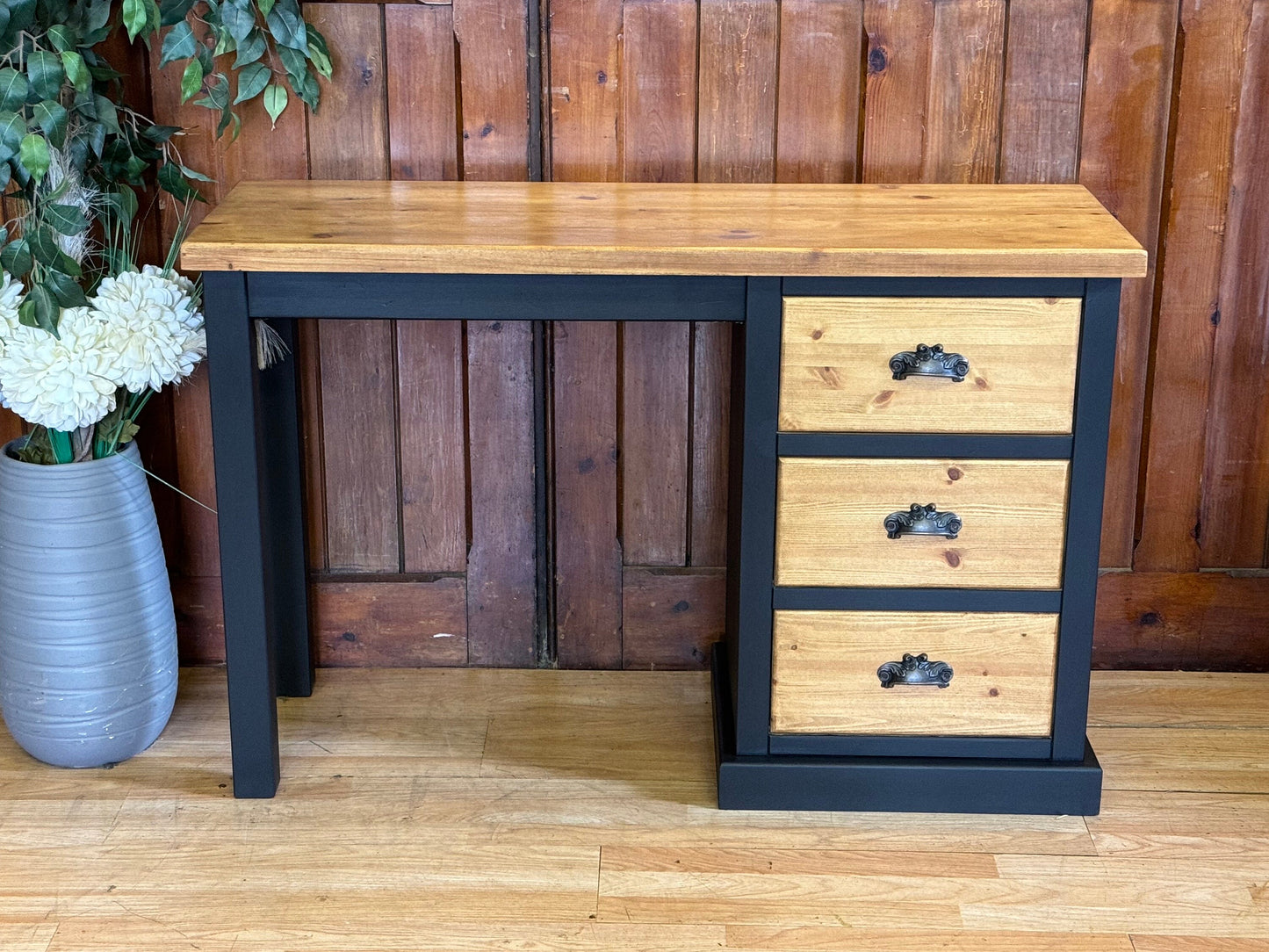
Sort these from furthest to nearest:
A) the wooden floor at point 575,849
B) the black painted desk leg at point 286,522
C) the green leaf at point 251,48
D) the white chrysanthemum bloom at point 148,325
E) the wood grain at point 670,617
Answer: the wood grain at point 670,617 → the black painted desk leg at point 286,522 → the green leaf at point 251,48 → the white chrysanthemum bloom at point 148,325 → the wooden floor at point 575,849

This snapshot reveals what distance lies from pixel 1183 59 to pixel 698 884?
4.77ft

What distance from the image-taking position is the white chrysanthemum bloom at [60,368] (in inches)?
78.7

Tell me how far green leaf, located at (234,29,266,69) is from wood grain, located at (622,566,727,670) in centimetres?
102

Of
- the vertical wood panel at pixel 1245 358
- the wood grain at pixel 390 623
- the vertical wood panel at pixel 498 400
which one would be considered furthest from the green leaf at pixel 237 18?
the vertical wood panel at pixel 1245 358

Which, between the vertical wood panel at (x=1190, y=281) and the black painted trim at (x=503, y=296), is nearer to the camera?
the black painted trim at (x=503, y=296)

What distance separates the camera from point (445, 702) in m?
2.39

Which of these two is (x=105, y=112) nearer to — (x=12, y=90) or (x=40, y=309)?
(x=12, y=90)

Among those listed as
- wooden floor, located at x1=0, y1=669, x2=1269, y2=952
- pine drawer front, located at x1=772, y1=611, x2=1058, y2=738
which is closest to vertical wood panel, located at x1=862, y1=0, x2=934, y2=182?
pine drawer front, located at x1=772, y1=611, x2=1058, y2=738

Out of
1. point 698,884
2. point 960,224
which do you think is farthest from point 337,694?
point 960,224

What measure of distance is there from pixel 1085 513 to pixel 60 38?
1527 mm

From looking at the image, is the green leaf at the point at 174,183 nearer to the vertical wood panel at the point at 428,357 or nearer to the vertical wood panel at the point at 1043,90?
the vertical wood panel at the point at 428,357

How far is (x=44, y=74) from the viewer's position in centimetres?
189

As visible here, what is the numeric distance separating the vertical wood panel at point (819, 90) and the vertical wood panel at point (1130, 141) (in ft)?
1.21

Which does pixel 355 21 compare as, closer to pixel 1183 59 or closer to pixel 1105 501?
pixel 1183 59
